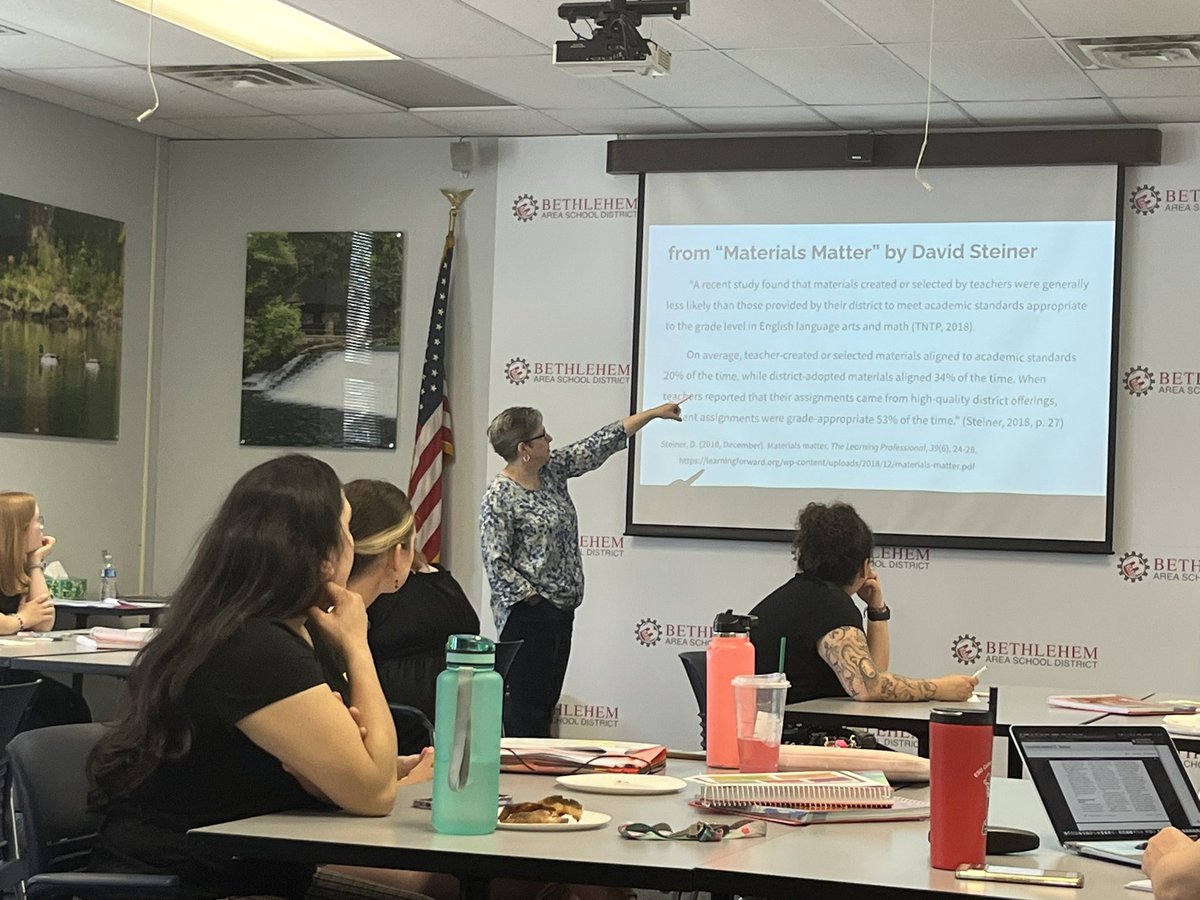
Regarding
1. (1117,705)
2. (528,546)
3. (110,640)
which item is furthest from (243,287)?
(1117,705)

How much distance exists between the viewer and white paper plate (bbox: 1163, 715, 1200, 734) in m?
3.91

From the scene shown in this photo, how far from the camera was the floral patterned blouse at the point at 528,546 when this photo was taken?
6.26 meters

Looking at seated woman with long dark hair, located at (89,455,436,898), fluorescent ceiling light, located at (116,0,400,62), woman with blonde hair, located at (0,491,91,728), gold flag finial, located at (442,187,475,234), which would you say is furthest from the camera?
gold flag finial, located at (442,187,475,234)

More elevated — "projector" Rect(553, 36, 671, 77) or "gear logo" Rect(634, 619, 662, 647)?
"projector" Rect(553, 36, 671, 77)

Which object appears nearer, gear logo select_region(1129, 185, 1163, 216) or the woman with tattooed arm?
the woman with tattooed arm

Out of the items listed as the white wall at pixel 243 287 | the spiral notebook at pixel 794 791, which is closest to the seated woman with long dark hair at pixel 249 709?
the spiral notebook at pixel 794 791

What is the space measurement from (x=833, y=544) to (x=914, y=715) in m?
0.55

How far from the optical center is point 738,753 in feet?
9.06

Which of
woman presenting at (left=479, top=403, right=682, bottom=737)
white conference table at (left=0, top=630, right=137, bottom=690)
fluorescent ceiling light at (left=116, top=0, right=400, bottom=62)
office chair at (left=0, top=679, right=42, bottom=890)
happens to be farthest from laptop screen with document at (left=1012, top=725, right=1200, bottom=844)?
fluorescent ceiling light at (left=116, top=0, right=400, bottom=62)

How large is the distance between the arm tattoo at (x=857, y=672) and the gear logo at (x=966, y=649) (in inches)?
101

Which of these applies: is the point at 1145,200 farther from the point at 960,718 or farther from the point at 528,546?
the point at 960,718

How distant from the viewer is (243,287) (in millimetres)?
7891

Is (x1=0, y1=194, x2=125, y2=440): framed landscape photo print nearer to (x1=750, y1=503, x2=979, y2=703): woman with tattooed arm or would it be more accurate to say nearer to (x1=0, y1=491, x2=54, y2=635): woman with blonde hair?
(x1=0, y1=491, x2=54, y2=635): woman with blonde hair

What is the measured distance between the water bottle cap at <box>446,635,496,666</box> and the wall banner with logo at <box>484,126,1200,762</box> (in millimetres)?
4907
